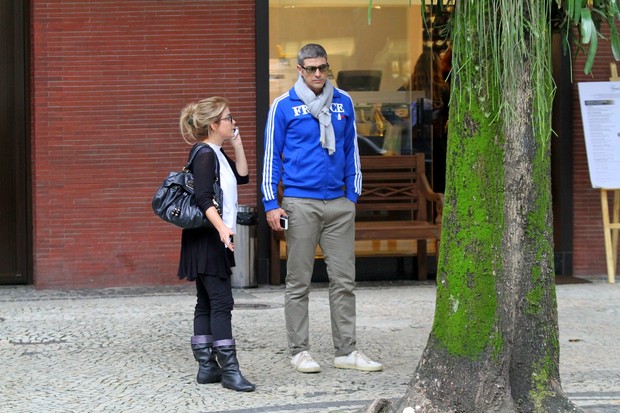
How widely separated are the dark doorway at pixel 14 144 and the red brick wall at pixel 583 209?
220 inches

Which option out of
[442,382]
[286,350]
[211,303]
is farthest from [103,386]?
[442,382]

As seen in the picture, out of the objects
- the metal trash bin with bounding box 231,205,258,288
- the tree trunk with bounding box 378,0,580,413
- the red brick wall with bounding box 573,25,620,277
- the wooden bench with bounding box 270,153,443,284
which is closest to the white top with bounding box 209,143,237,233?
→ the tree trunk with bounding box 378,0,580,413

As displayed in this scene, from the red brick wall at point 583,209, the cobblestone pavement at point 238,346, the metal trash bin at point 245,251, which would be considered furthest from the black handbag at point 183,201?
the red brick wall at point 583,209

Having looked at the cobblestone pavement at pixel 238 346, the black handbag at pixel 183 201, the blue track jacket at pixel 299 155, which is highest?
the blue track jacket at pixel 299 155

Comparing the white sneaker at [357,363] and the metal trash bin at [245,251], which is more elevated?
the metal trash bin at [245,251]

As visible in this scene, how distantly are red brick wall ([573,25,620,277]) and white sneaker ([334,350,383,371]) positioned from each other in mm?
4662

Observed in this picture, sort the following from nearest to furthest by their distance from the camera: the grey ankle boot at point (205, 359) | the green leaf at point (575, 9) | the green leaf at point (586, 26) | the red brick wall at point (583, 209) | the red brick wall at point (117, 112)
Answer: the green leaf at point (586, 26) → the green leaf at point (575, 9) → the grey ankle boot at point (205, 359) → the red brick wall at point (117, 112) → the red brick wall at point (583, 209)

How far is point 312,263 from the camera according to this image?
24.3ft

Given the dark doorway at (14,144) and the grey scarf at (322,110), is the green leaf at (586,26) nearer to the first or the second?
the grey scarf at (322,110)

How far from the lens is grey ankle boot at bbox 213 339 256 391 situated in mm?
6828

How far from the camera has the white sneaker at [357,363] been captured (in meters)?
7.34

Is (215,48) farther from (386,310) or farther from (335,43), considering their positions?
(386,310)

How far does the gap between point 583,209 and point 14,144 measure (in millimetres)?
5844

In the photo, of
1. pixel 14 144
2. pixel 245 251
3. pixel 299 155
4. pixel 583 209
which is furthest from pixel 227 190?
pixel 583 209
